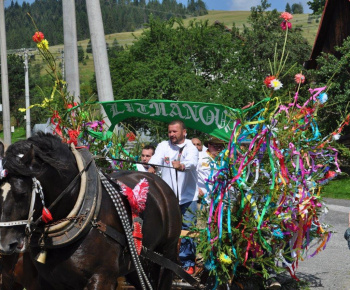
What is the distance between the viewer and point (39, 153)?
4.59 meters

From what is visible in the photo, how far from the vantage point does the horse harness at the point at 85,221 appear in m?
4.68

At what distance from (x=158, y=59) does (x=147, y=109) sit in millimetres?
24869

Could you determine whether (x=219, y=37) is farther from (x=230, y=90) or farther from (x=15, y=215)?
(x=15, y=215)

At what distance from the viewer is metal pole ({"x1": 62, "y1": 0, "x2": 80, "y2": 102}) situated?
1217 cm

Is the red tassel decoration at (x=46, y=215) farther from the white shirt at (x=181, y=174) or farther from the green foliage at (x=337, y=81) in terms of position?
the green foliage at (x=337, y=81)

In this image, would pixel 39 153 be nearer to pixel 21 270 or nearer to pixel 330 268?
pixel 21 270

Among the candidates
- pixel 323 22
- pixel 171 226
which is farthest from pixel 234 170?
pixel 323 22

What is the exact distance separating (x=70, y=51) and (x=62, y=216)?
7899 mm

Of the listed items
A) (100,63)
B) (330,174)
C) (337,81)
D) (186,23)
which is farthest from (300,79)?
(186,23)

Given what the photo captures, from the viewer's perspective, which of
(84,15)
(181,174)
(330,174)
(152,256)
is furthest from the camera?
(84,15)

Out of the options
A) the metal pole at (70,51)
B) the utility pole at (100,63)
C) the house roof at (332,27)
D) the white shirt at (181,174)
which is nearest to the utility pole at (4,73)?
the house roof at (332,27)

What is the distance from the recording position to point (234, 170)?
6172 mm

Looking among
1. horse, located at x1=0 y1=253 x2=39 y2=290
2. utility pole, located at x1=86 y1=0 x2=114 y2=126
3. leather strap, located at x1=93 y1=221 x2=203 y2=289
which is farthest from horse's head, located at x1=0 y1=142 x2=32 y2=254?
utility pole, located at x1=86 y1=0 x2=114 y2=126

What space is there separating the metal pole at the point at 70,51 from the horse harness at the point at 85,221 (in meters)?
7.04
